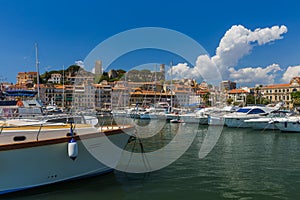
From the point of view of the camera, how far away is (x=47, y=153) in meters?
8.00

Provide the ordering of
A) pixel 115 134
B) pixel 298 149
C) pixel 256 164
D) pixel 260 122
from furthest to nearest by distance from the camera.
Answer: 1. pixel 260 122
2. pixel 298 149
3. pixel 256 164
4. pixel 115 134

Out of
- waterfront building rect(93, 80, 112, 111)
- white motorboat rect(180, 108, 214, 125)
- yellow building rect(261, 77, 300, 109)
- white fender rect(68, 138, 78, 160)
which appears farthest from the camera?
yellow building rect(261, 77, 300, 109)

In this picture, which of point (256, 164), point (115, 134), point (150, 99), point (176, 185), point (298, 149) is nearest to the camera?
point (176, 185)

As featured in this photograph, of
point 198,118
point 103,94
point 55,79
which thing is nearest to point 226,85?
point 103,94

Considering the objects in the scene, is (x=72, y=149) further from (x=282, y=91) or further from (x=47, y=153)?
(x=282, y=91)

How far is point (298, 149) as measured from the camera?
16938mm

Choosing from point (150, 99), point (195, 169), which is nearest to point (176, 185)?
point (195, 169)

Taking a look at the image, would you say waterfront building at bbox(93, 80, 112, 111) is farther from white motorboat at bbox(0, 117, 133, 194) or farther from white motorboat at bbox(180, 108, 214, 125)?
white motorboat at bbox(0, 117, 133, 194)

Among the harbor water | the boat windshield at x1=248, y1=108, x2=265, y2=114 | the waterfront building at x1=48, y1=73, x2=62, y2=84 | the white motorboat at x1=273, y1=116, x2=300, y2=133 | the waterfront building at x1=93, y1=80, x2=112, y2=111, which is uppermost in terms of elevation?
the waterfront building at x1=48, y1=73, x2=62, y2=84

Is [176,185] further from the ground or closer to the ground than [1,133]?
closer to the ground

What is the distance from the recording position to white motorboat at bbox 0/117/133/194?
7566mm

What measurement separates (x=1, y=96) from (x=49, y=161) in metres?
11.8

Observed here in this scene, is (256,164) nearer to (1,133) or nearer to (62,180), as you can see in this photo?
(62,180)

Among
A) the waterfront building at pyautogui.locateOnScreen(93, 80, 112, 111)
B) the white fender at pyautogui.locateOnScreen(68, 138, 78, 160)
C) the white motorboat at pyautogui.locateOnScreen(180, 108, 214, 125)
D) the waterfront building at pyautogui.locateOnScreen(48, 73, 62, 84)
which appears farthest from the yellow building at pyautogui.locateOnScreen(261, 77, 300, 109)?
the white fender at pyautogui.locateOnScreen(68, 138, 78, 160)
